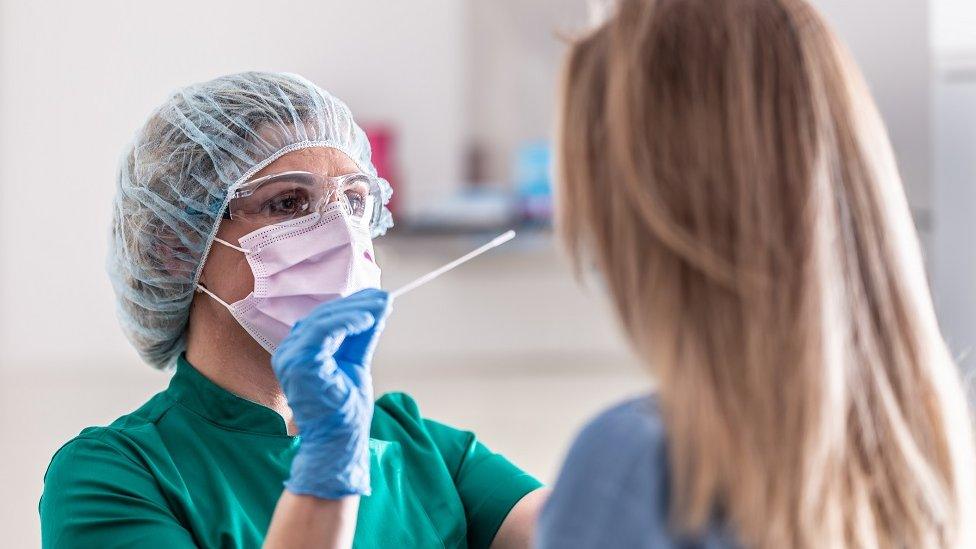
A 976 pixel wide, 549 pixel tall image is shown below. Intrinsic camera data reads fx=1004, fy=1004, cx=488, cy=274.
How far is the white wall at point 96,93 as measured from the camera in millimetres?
3195

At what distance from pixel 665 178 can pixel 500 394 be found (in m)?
2.39

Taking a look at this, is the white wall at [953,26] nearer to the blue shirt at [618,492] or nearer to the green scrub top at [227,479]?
the green scrub top at [227,479]

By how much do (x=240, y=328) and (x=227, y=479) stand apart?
0.69 feet

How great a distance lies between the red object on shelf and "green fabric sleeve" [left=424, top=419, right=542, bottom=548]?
1645 mm

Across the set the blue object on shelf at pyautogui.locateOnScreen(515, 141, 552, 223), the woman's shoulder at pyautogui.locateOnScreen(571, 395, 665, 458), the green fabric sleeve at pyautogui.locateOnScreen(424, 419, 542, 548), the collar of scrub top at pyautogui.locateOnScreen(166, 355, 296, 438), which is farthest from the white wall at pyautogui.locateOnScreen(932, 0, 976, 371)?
the woman's shoulder at pyautogui.locateOnScreen(571, 395, 665, 458)

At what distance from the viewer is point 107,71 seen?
3223 millimetres

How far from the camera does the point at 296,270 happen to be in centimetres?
136

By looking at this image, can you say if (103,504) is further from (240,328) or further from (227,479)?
(240,328)

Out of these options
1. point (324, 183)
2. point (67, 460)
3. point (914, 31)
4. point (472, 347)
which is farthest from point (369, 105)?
point (67, 460)

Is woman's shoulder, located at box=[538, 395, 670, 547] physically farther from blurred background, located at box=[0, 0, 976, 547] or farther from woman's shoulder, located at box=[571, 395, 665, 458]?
blurred background, located at box=[0, 0, 976, 547]

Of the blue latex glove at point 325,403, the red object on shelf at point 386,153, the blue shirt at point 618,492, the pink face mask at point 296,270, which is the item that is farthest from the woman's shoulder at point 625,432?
the red object on shelf at point 386,153

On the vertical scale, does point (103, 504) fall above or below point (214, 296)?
below

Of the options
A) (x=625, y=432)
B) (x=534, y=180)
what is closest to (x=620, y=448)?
(x=625, y=432)

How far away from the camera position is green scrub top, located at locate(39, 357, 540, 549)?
1205mm
